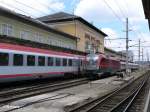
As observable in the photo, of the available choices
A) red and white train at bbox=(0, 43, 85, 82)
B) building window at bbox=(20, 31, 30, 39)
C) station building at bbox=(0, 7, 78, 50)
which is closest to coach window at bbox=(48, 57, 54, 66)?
red and white train at bbox=(0, 43, 85, 82)

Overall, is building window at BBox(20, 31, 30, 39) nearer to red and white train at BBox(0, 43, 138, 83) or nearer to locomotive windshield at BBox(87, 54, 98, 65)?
red and white train at BBox(0, 43, 138, 83)

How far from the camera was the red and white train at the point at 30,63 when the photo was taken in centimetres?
2127

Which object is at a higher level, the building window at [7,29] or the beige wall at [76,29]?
the beige wall at [76,29]

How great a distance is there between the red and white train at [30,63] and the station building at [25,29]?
98.1 inches

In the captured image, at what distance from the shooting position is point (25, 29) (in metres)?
37.4

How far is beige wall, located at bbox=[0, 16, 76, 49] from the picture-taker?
34416 millimetres

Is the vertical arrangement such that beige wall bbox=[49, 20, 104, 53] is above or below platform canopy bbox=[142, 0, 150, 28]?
above

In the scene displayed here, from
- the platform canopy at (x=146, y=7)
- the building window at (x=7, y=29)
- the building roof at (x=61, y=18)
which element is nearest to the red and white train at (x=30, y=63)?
the building window at (x=7, y=29)

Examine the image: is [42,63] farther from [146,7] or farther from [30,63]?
[146,7]

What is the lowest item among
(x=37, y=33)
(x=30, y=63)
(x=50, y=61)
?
(x=30, y=63)

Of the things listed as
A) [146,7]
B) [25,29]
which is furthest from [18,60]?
[25,29]

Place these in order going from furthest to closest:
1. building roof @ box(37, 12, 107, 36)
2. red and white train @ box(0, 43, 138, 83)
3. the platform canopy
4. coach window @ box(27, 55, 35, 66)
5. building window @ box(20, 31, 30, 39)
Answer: building roof @ box(37, 12, 107, 36)
building window @ box(20, 31, 30, 39)
coach window @ box(27, 55, 35, 66)
red and white train @ box(0, 43, 138, 83)
the platform canopy

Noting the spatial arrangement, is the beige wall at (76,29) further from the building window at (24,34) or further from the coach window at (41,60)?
the coach window at (41,60)

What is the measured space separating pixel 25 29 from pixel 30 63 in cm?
1322
